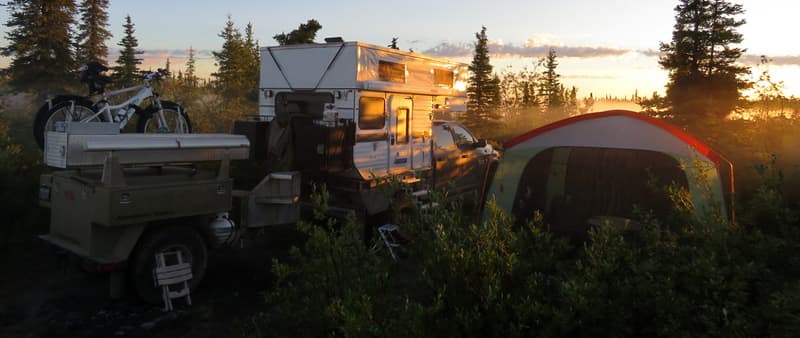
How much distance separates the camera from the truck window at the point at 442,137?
32.7 feet

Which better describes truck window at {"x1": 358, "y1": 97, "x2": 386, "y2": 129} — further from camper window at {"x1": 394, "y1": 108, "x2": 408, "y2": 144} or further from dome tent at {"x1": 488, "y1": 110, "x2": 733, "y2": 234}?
dome tent at {"x1": 488, "y1": 110, "x2": 733, "y2": 234}

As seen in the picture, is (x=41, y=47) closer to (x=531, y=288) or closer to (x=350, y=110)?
(x=350, y=110)

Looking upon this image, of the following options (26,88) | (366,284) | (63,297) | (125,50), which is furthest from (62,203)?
(125,50)

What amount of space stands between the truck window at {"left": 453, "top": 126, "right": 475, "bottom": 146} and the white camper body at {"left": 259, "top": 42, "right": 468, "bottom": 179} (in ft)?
3.65

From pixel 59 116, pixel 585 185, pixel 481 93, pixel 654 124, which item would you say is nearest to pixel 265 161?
pixel 59 116

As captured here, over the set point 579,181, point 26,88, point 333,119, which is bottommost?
point 579,181

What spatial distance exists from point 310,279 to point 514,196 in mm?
3817

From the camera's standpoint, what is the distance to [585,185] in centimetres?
729

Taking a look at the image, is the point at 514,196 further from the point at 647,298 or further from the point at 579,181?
the point at 647,298

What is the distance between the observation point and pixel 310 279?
3311 millimetres

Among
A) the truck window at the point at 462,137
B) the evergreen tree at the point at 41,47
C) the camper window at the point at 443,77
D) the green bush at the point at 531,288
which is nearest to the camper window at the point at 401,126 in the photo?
the camper window at the point at 443,77

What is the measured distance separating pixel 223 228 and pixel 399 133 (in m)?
3.51

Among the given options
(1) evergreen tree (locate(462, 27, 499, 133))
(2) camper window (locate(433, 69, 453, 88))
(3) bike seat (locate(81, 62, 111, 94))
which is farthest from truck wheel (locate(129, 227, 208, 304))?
(1) evergreen tree (locate(462, 27, 499, 133))

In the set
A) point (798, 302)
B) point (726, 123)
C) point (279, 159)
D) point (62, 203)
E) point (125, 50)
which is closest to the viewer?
point (798, 302)
